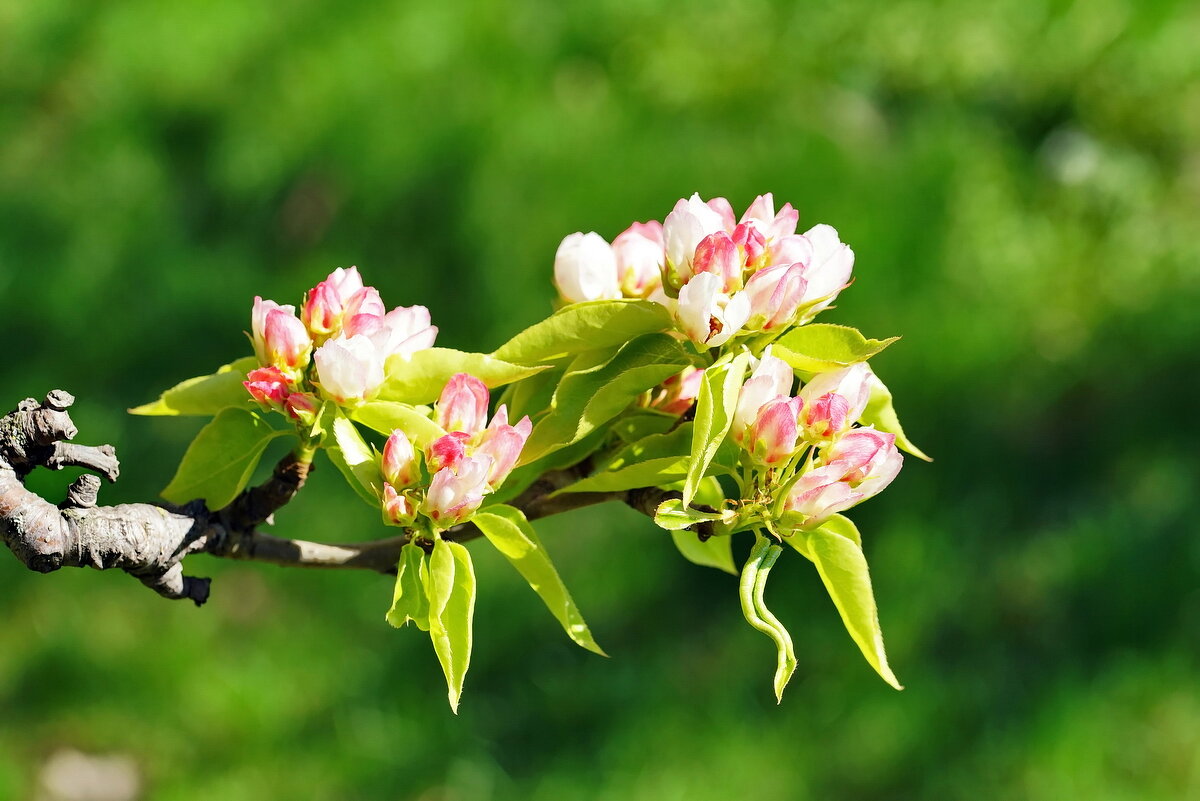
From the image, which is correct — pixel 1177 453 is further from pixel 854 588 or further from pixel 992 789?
pixel 854 588

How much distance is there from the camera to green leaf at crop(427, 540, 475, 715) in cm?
77

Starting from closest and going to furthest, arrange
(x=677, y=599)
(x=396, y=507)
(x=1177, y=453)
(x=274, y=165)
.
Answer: (x=396, y=507)
(x=677, y=599)
(x=1177, y=453)
(x=274, y=165)

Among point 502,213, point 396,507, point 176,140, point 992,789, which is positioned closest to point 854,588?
point 396,507

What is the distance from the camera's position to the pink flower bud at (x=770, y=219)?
34.0 inches

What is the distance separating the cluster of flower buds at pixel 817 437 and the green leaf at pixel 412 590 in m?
0.21

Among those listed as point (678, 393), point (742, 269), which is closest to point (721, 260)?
point (742, 269)

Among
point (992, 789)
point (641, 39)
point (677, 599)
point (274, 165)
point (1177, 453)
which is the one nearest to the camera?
point (992, 789)

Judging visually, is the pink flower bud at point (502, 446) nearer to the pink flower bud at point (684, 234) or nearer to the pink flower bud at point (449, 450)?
the pink flower bud at point (449, 450)

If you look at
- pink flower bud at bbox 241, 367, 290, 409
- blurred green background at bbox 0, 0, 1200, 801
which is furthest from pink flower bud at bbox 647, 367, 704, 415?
blurred green background at bbox 0, 0, 1200, 801

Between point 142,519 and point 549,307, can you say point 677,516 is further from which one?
point 549,307

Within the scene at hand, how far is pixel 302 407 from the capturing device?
84 centimetres

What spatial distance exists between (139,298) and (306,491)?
0.61 metres

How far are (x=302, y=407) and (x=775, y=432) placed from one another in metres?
0.30

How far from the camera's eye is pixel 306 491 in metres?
2.55
